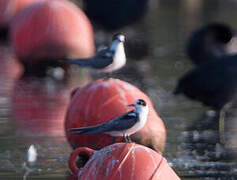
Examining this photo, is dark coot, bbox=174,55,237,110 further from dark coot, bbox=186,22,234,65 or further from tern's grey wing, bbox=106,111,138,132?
tern's grey wing, bbox=106,111,138,132

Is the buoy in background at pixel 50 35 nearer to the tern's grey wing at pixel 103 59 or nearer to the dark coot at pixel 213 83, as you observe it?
the dark coot at pixel 213 83

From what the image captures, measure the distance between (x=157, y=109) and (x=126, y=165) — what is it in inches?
226

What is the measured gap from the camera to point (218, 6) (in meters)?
26.4

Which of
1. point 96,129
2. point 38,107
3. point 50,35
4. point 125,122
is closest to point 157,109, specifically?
point 38,107

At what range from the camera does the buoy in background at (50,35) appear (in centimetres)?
1450

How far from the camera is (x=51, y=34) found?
47.4ft

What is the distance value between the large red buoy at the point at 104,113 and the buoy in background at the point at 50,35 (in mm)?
5476

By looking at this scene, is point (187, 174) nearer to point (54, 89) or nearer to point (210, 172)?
point (210, 172)

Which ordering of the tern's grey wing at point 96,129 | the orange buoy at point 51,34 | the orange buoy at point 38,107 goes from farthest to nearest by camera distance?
1. the orange buoy at point 51,34
2. the orange buoy at point 38,107
3. the tern's grey wing at point 96,129

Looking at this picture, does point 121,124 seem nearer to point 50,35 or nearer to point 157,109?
point 157,109

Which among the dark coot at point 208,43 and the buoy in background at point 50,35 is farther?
the dark coot at point 208,43

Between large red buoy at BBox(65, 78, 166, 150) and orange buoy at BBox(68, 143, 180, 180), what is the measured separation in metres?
1.86

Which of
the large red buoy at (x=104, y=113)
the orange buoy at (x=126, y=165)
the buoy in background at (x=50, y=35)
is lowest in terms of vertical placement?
the buoy in background at (x=50, y=35)

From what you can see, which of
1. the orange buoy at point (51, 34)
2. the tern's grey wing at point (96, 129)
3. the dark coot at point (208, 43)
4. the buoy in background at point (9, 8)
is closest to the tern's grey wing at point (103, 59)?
the tern's grey wing at point (96, 129)
